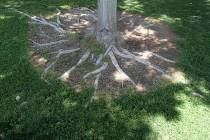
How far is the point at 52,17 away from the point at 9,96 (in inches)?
140

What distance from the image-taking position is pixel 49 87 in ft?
27.0

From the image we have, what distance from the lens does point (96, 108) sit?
25.3 ft

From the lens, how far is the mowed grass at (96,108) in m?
7.16

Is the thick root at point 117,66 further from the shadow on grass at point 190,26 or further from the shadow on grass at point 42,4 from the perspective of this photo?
the shadow on grass at point 42,4

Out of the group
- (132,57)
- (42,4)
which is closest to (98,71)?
(132,57)

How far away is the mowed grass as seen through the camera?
23.5ft

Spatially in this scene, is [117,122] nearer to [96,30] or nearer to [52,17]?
[96,30]

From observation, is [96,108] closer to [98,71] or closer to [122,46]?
[98,71]

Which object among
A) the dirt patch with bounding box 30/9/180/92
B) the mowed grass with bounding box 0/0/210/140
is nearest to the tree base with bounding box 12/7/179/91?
the dirt patch with bounding box 30/9/180/92

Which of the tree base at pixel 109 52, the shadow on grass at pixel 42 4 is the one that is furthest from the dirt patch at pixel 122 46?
the shadow on grass at pixel 42 4

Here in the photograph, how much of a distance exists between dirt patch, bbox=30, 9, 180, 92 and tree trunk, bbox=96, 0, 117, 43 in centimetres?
34

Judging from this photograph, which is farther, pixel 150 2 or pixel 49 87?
pixel 150 2

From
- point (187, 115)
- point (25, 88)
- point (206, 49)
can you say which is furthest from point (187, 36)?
point (25, 88)

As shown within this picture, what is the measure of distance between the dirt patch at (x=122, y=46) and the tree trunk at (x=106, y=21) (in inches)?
13.4
